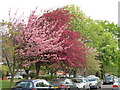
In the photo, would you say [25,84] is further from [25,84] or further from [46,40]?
[46,40]

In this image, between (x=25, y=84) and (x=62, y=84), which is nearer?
(x=25, y=84)

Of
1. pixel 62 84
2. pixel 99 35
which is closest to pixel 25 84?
pixel 62 84

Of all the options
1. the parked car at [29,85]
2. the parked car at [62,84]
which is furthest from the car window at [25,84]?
the parked car at [62,84]

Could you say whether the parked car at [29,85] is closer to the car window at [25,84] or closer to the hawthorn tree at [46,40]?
the car window at [25,84]

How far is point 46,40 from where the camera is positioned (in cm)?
2042

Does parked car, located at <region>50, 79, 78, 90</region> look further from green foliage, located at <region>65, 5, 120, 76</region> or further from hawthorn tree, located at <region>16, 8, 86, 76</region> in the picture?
green foliage, located at <region>65, 5, 120, 76</region>

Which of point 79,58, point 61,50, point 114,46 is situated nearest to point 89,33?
point 114,46

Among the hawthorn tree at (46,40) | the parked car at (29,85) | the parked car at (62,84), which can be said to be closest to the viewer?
the parked car at (29,85)

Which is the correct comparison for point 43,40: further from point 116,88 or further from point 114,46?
point 114,46

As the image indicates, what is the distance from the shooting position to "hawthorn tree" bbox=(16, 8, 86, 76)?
19766mm

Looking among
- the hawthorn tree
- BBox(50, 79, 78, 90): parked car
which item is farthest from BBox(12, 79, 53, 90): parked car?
the hawthorn tree

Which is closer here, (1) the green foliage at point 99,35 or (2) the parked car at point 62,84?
(2) the parked car at point 62,84

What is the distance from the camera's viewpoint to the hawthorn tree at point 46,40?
19.8 m

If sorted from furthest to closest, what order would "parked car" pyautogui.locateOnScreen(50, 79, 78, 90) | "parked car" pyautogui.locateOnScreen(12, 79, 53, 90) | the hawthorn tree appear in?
the hawthorn tree, "parked car" pyautogui.locateOnScreen(50, 79, 78, 90), "parked car" pyautogui.locateOnScreen(12, 79, 53, 90)
